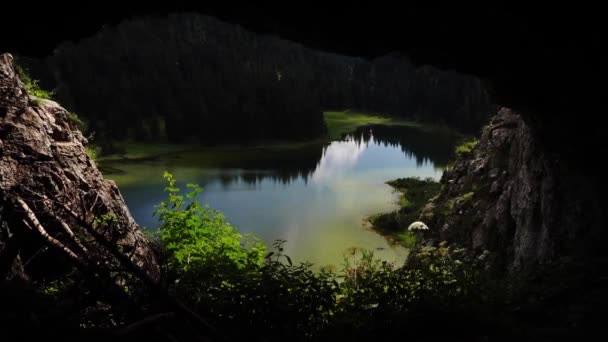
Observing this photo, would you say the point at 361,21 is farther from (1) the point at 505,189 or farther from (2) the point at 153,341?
(1) the point at 505,189

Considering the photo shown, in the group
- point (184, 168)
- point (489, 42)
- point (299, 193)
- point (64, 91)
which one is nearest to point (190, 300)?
point (489, 42)

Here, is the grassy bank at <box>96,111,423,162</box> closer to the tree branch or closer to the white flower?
the white flower

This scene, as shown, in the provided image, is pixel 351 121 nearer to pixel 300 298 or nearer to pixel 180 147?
pixel 180 147

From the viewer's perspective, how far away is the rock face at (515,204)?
11876 mm

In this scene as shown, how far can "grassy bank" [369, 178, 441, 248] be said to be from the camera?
45.3 m

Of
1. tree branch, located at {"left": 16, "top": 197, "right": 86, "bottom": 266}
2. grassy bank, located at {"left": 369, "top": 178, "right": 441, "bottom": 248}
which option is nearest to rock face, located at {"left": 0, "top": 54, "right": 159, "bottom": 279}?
tree branch, located at {"left": 16, "top": 197, "right": 86, "bottom": 266}

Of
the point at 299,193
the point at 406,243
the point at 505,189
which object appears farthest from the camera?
the point at 299,193

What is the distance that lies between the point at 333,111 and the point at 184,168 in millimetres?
117244

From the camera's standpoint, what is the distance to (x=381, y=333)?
24.0 feet

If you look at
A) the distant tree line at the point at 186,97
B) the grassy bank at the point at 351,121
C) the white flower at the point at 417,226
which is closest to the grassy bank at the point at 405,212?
the white flower at the point at 417,226

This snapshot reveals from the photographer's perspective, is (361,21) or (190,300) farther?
(361,21)

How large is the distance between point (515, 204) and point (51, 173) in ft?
48.8

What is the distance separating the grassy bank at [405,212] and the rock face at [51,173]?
1012 inches

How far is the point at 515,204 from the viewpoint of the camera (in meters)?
16.7
